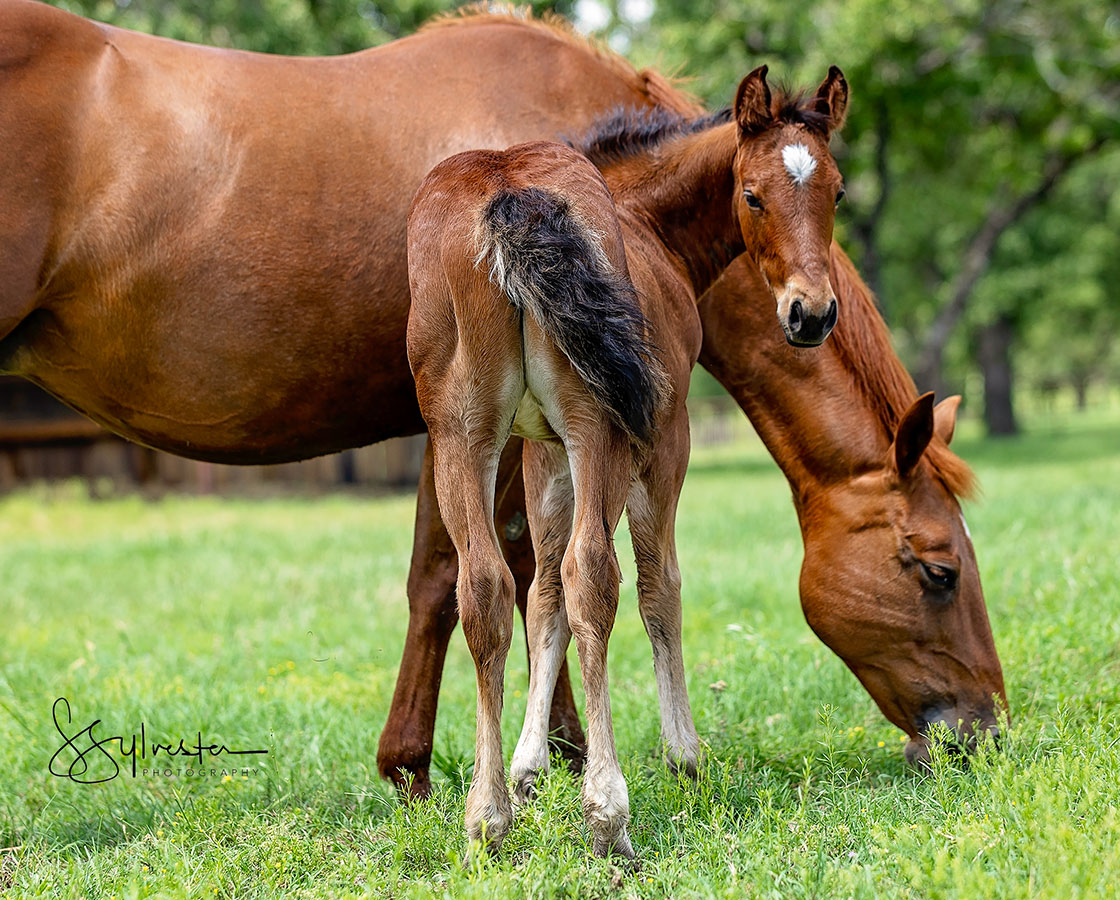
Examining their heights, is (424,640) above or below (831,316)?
below

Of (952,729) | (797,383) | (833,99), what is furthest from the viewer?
(797,383)

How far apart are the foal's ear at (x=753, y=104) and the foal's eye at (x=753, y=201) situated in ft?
0.61

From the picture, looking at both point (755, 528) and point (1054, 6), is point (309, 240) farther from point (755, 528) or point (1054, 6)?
point (1054, 6)

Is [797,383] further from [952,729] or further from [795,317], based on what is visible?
[952,729]

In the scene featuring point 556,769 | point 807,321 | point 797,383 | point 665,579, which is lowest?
point 556,769

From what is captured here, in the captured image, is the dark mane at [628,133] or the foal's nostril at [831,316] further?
the dark mane at [628,133]

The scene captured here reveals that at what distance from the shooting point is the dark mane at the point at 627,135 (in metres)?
3.43

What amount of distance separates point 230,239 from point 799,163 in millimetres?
1677

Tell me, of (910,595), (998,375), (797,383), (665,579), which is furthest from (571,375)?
(998,375)

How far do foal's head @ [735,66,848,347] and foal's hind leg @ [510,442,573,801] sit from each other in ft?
2.56

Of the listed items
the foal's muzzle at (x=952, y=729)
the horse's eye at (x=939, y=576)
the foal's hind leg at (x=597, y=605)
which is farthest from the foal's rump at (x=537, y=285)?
the foal's muzzle at (x=952, y=729)

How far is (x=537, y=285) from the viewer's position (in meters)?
2.47

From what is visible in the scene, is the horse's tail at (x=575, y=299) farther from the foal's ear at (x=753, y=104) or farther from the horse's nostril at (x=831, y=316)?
the foal's ear at (x=753, y=104)

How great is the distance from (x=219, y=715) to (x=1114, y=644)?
11.9 feet
